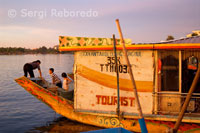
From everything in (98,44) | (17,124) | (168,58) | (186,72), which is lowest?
(17,124)

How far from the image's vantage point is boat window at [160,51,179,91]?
6348 millimetres

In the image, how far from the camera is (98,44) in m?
6.86

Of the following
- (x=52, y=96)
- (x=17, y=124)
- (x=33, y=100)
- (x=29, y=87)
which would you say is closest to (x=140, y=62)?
(x=52, y=96)

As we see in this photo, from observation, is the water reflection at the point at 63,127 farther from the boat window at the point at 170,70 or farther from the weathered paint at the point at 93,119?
the boat window at the point at 170,70

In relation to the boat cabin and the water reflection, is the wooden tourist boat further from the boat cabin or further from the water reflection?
the water reflection

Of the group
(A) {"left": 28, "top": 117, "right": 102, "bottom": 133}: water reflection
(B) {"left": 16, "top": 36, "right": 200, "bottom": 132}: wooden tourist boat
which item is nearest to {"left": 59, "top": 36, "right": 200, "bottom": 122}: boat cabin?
(B) {"left": 16, "top": 36, "right": 200, "bottom": 132}: wooden tourist boat

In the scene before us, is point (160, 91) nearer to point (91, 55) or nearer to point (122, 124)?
point (122, 124)

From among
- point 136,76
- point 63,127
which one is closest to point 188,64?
point 136,76

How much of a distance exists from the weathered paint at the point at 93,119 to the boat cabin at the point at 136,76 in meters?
0.31

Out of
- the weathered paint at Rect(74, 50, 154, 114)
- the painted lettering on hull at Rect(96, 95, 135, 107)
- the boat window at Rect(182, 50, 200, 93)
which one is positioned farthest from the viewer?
the painted lettering on hull at Rect(96, 95, 135, 107)

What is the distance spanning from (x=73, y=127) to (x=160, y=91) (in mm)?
4010

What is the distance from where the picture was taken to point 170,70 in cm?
639

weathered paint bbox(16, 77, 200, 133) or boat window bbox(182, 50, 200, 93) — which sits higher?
boat window bbox(182, 50, 200, 93)

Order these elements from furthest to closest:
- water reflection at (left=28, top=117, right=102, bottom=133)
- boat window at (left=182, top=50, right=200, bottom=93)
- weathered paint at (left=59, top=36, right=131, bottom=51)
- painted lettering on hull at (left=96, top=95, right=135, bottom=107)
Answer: water reflection at (left=28, top=117, right=102, bottom=133)
weathered paint at (left=59, top=36, right=131, bottom=51)
painted lettering on hull at (left=96, top=95, right=135, bottom=107)
boat window at (left=182, top=50, right=200, bottom=93)
